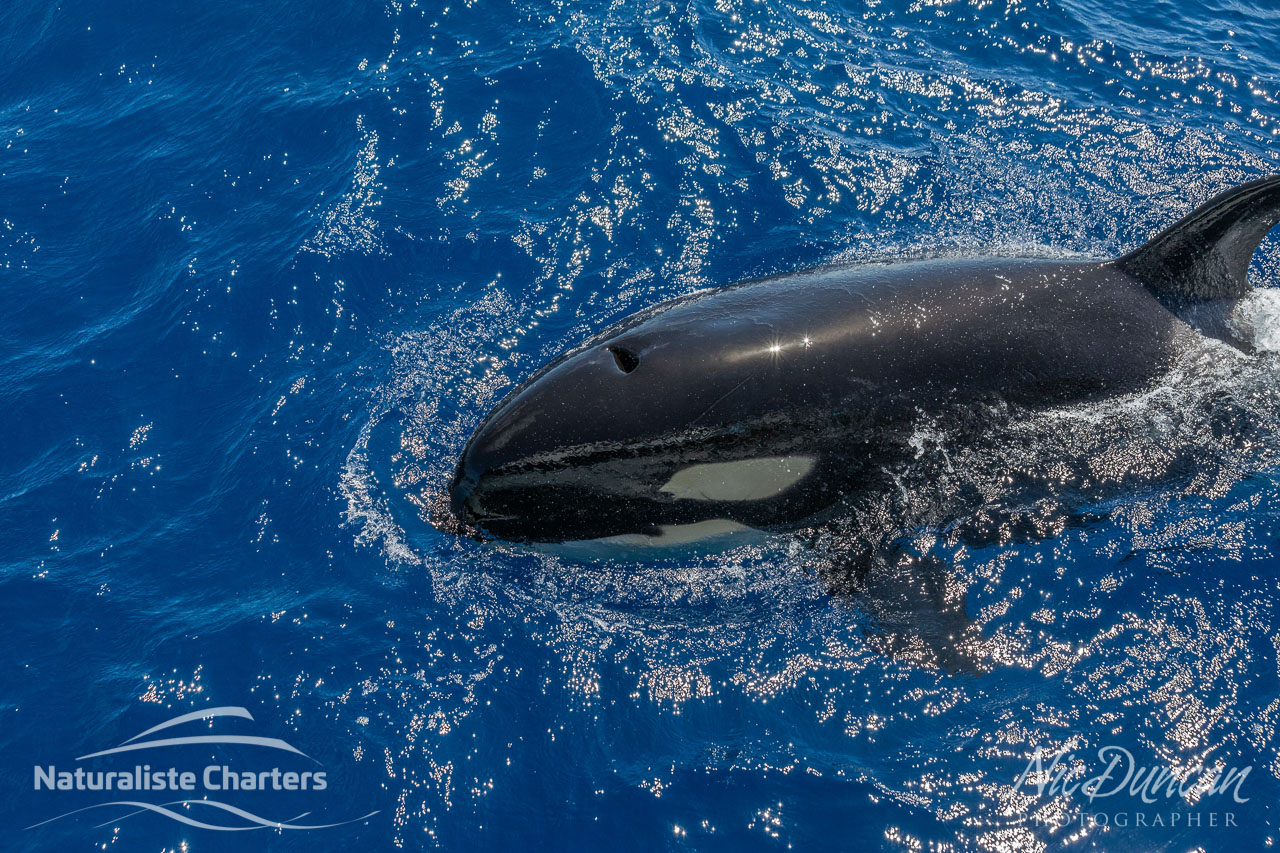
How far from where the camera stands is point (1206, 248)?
955 cm

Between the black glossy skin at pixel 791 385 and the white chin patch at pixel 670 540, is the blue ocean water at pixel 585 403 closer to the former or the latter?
the white chin patch at pixel 670 540

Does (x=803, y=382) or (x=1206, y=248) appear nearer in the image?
(x=803, y=382)

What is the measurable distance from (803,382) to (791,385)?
→ 4.7 inches

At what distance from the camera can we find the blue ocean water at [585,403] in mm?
8422

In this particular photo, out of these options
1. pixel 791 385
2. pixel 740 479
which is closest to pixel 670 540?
pixel 740 479

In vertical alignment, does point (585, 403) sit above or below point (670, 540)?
above

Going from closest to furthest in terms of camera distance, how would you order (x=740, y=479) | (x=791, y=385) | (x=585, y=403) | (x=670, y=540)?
(x=585, y=403)
(x=791, y=385)
(x=740, y=479)
(x=670, y=540)

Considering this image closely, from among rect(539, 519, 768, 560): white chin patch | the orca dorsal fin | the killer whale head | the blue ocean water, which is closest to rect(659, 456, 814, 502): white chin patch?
the killer whale head

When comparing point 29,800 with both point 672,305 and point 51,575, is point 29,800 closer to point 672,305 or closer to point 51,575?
point 51,575

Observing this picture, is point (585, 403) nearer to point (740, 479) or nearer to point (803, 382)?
point (740, 479)

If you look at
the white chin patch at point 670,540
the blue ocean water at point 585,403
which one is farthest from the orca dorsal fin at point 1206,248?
the white chin patch at point 670,540

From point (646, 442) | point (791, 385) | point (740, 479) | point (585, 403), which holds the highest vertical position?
point (791, 385)

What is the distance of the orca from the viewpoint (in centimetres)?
868

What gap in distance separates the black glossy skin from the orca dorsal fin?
29 cm
